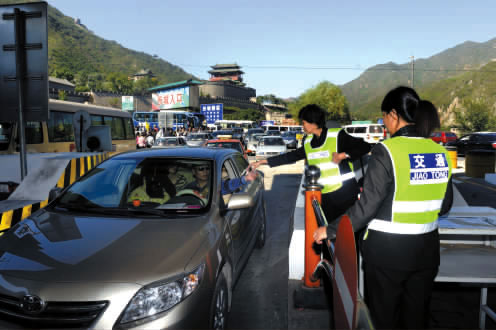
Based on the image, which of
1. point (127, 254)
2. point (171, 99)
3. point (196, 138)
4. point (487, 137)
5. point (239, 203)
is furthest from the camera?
point (171, 99)

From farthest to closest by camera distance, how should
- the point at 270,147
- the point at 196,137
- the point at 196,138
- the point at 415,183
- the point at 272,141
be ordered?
1. the point at 196,137
2. the point at 196,138
3. the point at 272,141
4. the point at 270,147
5. the point at 415,183

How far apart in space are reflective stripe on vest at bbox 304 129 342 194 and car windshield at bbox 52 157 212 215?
40.8 inches

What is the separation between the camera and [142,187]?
13.4 ft

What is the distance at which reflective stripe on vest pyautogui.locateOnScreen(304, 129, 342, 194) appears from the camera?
12.4 ft

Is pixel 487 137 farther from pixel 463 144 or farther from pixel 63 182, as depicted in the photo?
pixel 63 182

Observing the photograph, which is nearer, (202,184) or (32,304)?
(32,304)

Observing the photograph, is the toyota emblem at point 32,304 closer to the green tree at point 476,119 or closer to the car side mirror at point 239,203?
the car side mirror at point 239,203

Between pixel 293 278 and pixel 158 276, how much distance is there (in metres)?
1.77

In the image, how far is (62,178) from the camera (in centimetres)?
575

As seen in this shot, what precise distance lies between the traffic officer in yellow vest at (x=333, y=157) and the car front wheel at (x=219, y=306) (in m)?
1.30

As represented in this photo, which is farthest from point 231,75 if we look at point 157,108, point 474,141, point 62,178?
point 62,178

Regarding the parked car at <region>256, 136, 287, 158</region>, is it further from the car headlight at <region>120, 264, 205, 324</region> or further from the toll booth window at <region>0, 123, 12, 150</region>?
the car headlight at <region>120, 264, 205, 324</region>

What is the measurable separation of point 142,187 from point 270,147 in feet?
59.8

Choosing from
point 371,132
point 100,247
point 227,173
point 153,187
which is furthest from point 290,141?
point 100,247
